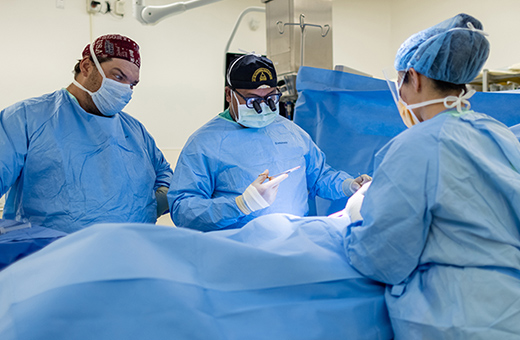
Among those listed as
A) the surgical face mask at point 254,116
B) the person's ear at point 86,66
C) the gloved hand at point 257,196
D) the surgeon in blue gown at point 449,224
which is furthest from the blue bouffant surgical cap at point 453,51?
the person's ear at point 86,66

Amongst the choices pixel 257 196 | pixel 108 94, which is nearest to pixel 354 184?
pixel 257 196

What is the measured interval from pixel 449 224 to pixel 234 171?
0.95 m

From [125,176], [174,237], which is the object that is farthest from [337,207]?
[174,237]

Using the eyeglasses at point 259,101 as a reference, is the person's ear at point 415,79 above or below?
above

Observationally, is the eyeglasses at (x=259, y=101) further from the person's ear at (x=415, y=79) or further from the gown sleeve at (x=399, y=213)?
the gown sleeve at (x=399, y=213)

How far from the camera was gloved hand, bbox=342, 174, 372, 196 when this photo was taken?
1.84 m

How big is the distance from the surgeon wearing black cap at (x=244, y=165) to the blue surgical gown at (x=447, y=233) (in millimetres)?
656

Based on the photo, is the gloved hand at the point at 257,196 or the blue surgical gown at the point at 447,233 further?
the gloved hand at the point at 257,196

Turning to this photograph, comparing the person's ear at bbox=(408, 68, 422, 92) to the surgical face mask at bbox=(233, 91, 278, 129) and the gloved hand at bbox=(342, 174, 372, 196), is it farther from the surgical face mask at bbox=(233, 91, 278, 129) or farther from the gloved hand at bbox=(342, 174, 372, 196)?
the surgical face mask at bbox=(233, 91, 278, 129)

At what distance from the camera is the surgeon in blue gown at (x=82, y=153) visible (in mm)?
1709

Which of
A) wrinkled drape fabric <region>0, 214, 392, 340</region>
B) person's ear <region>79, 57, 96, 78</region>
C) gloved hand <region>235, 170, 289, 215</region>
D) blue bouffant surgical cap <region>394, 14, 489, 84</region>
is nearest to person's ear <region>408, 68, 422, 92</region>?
blue bouffant surgical cap <region>394, 14, 489, 84</region>

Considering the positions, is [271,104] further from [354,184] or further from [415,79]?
[415,79]

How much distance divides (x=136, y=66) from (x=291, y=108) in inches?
36.3

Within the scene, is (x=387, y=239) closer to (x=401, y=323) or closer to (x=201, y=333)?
(x=401, y=323)
